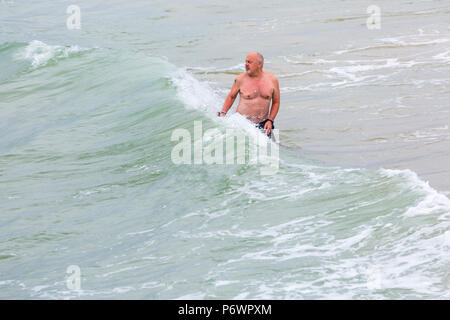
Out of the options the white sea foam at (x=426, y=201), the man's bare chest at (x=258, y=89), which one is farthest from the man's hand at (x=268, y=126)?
the white sea foam at (x=426, y=201)

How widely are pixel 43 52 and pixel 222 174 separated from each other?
10.6 m

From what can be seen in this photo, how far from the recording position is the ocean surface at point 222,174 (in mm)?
6023

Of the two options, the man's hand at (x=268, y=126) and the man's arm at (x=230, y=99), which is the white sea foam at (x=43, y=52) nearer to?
the man's arm at (x=230, y=99)

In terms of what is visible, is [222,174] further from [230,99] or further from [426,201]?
[426,201]

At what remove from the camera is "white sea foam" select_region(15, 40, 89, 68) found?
17.2 metres

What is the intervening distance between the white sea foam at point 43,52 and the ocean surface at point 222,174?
0.18 ft

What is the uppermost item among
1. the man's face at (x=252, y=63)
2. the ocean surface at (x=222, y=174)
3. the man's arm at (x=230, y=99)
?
the man's face at (x=252, y=63)

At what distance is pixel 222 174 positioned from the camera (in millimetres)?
8547

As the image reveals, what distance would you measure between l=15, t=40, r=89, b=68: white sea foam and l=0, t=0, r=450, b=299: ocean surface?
5 cm

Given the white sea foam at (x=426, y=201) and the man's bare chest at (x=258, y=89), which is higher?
the man's bare chest at (x=258, y=89)

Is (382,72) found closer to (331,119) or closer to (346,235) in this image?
(331,119)

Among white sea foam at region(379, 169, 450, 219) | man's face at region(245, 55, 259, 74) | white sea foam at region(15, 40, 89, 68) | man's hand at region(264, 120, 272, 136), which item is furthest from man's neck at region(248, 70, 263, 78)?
white sea foam at region(15, 40, 89, 68)

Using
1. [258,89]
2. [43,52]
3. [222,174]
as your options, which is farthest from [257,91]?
[43,52]

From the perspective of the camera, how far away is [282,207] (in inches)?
291
